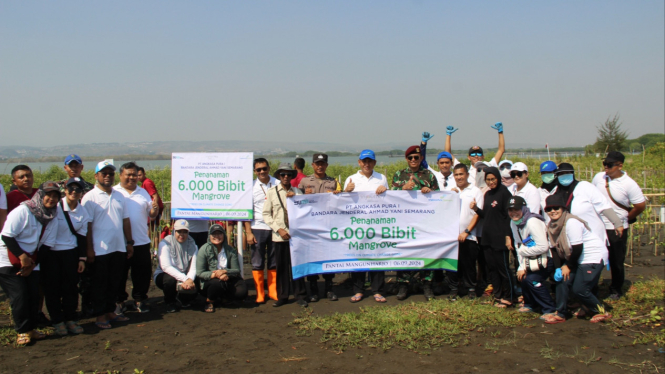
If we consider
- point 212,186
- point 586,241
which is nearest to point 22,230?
point 212,186

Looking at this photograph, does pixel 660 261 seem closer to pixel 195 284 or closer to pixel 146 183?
pixel 195 284

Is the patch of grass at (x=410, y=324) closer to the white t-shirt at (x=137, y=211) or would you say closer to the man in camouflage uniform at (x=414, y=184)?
the man in camouflage uniform at (x=414, y=184)

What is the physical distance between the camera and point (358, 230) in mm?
6996

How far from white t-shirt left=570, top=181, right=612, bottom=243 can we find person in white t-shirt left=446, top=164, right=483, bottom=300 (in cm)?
124

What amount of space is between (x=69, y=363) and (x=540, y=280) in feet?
17.5

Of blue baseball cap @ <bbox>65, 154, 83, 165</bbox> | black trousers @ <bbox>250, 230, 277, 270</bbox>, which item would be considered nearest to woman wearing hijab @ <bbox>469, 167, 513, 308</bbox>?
black trousers @ <bbox>250, 230, 277, 270</bbox>

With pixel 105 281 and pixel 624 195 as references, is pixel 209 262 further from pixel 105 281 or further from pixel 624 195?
pixel 624 195

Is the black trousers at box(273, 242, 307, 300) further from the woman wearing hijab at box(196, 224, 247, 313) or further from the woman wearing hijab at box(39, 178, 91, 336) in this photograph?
the woman wearing hijab at box(39, 178, 91, 336)

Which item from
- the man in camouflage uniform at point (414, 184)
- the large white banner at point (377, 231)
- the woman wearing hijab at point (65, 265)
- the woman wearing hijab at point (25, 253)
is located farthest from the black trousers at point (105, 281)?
the man in camouflage uniform at point (414, 184)

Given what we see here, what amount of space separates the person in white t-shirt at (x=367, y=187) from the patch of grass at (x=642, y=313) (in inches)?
116

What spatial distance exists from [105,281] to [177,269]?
92 centimetres

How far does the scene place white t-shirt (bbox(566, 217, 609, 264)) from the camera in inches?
221

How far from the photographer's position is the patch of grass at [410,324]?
17.0 feet

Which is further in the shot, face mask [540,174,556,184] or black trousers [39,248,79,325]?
face mask [540,174,556,184]
